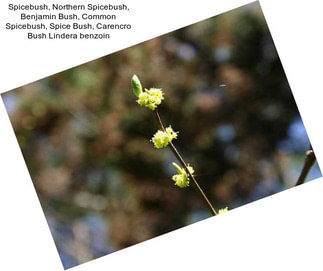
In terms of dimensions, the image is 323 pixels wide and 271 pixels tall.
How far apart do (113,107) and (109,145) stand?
0.33m

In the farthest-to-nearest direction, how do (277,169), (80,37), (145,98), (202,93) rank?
(202,93) < (277,169) < (80,37) < (145,98)

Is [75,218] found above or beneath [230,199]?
above

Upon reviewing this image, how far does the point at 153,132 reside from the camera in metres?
3.35

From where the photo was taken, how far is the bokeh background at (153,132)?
3.26 m

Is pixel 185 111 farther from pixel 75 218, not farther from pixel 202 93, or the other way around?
pixel 75 218

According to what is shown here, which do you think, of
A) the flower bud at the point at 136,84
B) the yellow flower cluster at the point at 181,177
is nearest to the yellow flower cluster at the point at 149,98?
the flower bud at the point at 136,84

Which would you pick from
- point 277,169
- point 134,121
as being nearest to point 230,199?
point 277,169

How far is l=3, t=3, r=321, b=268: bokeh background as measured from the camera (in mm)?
3260

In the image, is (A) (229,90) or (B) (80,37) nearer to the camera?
(B) (80,37)

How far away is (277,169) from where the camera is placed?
323 centimetres

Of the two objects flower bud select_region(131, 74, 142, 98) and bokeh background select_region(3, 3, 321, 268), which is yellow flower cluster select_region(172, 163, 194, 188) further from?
bokeh background select_region(3, 3, 321, 268)

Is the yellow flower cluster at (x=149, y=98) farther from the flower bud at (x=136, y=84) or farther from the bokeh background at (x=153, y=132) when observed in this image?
the bokeh background at (x=153, y=132)

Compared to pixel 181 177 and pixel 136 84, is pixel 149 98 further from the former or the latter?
pixel 181 177

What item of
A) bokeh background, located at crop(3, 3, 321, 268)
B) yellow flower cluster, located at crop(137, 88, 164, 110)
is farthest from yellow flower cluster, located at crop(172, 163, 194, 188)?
bokeh background, located at crop(3, 3, 321, 268)
